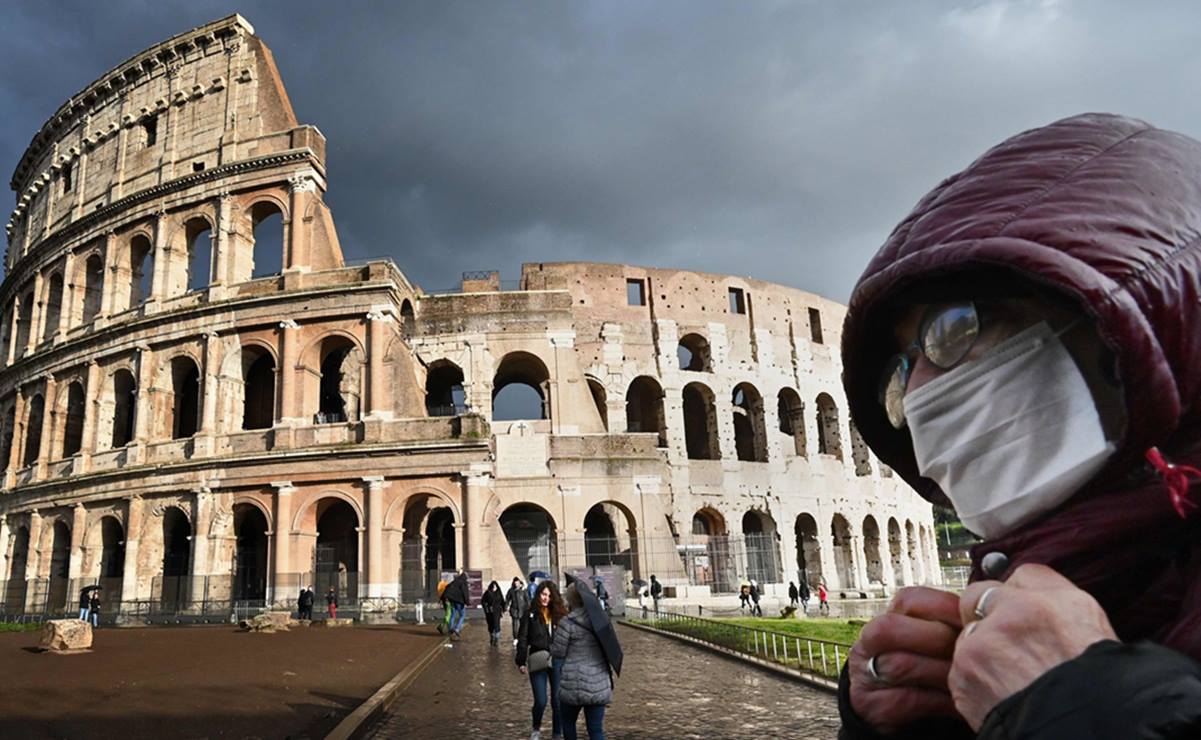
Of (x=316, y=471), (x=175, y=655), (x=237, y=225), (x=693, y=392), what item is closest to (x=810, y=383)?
(x=693, y=392)

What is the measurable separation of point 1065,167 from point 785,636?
1002 cm

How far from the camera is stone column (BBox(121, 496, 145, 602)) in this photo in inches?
898

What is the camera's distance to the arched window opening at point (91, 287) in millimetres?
28891

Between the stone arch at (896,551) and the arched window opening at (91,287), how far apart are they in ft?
105

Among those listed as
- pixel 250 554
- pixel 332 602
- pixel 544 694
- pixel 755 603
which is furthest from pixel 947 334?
pixel 250 554

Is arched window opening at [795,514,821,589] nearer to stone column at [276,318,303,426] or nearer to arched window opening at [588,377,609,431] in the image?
arched window opening at [588,377,609,431]

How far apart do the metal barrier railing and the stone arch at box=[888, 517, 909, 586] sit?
20.9m

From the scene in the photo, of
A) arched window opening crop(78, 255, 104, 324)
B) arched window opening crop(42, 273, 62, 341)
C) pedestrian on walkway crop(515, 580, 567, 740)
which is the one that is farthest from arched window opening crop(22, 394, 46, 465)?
pedestrian on walkway crop(515, 580, 567, 740)

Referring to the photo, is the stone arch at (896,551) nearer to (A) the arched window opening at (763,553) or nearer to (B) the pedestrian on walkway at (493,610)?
(A) the arched window opening at (763,553)

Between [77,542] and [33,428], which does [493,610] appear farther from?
[33,428]

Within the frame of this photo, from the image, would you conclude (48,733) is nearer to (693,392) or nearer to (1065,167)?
(1065,167)

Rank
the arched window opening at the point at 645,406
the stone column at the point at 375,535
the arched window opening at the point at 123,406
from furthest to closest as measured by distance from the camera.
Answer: the arched window opening at the point at 645,406
the arched window opening at the point at 123,406
the stone column at the point at 375,535

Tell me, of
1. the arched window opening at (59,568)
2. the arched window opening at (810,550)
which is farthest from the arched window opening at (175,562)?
the arched window opening at (810,550)

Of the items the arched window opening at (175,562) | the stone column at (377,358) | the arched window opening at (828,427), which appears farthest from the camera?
the arched window opening at (828,427)
